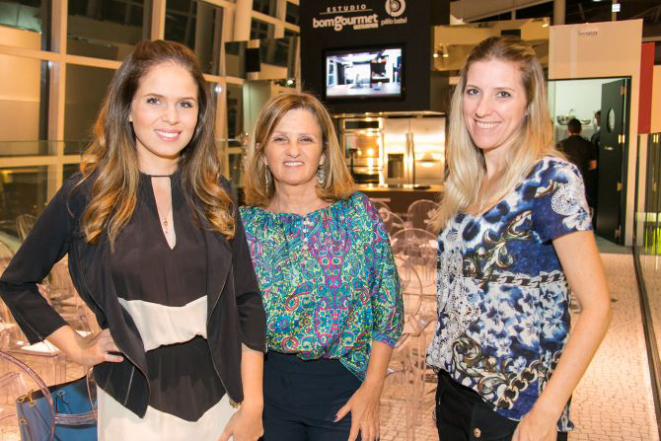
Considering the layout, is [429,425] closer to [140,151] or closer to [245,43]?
[140,151]

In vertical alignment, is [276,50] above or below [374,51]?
above

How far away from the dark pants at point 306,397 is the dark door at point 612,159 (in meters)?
11.4

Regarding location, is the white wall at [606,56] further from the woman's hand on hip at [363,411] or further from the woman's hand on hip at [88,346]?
the woman's hand on hip at [88,346]

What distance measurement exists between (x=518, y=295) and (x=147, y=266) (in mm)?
911

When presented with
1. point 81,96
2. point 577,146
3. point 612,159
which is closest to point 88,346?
point 81,96

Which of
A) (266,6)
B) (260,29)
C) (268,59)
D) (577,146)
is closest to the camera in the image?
(268,59)

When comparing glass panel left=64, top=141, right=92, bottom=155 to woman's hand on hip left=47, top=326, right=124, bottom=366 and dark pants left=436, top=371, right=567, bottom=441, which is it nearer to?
woman's hand on hip left=47, top=326, right=124, bottom=366

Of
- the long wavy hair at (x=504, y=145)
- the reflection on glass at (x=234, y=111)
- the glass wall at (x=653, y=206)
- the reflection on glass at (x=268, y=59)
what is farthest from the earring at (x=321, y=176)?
the reflection on glass at (x=234, y=111)

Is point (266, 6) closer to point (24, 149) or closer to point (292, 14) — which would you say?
point (292, 14)

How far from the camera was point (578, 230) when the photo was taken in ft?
5.13

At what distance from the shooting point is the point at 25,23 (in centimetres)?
755

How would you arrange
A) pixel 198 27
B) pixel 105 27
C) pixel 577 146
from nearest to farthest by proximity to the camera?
pixel 105 27, pixel 198 27, pixel 577 146

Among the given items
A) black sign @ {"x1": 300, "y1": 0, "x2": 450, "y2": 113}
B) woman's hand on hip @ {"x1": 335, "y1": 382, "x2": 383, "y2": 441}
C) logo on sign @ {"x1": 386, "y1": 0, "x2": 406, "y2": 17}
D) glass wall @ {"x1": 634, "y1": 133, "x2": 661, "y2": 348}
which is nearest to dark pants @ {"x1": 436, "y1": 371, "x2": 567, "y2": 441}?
woman's hand on hip @ {"x1": 335, "y1": 382, "x2": 383, "y2": 441}

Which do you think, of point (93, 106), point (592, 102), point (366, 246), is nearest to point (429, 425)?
point (366, 246)
